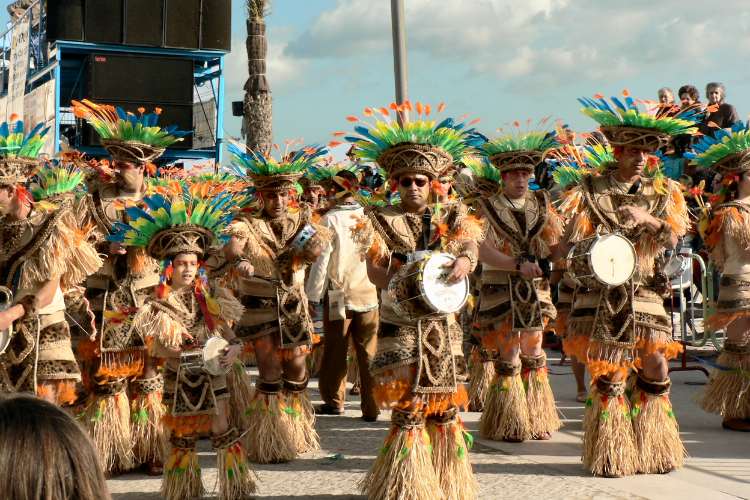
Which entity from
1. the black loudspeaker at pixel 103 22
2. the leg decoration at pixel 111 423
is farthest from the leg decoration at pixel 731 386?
the black loudspeaker at pixel 103 22

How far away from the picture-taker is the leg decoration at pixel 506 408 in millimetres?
8172

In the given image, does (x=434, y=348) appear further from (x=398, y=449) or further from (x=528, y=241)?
(x=528, y=241)

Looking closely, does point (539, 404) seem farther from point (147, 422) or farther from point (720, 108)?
point (720, 108)

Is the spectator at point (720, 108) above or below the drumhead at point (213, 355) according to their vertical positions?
above

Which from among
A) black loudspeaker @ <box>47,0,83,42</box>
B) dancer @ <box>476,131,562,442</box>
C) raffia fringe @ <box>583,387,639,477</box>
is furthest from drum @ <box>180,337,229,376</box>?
black loudspeaker @ <box>47,0,83,42</box>

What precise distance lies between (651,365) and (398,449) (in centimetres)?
196

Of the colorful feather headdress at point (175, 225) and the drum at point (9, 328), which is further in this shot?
the colorful feather headdress at point (175, 225)

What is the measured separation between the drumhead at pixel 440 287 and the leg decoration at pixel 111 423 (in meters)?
2.59

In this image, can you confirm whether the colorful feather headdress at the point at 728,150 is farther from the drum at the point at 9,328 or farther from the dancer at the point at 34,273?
the drum at the point at 9,328

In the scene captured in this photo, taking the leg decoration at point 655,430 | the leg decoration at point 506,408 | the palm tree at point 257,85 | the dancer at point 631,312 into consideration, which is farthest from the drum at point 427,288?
the palm tree at point 257,85

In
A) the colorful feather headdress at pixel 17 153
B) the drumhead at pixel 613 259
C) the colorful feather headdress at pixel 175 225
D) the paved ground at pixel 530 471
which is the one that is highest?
the colorful feather headdress at pixel 17 153

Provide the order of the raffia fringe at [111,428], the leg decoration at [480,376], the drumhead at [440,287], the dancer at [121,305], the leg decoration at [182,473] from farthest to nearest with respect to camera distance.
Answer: the leg decoration at [480,376] → the dancer at [121,305] → the raffia fringe at [111,428] → the leg decoration at [182,473] → the drumhead at [440,287]

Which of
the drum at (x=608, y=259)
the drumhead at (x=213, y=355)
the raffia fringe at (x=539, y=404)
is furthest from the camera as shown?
the raffia fringe at (x=539, y=404)

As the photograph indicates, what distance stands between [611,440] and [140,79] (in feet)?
57.3
